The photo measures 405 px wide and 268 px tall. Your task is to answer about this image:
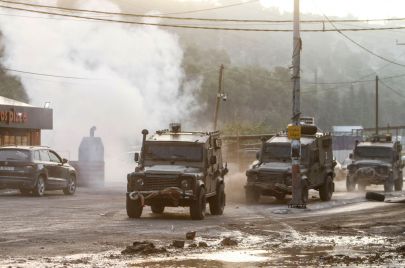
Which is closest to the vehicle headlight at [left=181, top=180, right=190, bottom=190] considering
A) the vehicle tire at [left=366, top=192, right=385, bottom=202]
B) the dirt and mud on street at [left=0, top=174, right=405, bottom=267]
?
the dirt and mud on street at [left=0, top=174, right=405, bottom=267]

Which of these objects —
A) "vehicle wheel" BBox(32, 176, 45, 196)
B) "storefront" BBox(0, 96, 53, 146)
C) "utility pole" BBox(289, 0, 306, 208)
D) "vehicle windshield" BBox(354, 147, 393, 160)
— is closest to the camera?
"utility pole" BBox(289, 0, 306, 208)

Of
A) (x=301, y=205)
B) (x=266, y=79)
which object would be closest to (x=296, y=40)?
(x=301, y=205)

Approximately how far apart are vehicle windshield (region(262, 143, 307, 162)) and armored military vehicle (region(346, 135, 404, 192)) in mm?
9848

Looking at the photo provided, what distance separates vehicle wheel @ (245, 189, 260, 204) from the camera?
29.2m

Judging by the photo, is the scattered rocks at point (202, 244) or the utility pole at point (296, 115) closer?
the scattered rocks at point (202, 244)

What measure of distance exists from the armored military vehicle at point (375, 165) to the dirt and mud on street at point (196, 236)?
10796 millimetres

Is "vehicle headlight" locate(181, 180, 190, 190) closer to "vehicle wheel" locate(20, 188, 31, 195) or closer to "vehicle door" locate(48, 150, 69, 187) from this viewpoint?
"vehicle door" locate(48, 150, 69, 187)

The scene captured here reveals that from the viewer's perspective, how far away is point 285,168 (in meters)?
28.9

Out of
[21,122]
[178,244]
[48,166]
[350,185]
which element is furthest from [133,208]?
[21,122]

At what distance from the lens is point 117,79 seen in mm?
59656

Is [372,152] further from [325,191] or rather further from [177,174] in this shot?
[177,174]

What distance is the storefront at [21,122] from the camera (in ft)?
136

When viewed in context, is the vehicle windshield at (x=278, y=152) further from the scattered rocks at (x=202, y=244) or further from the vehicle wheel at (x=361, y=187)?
the scattered rocks at (x=202, y=244)

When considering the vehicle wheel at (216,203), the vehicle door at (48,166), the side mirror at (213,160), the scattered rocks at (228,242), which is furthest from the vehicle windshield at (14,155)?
the scattered rocks at (228,242)
